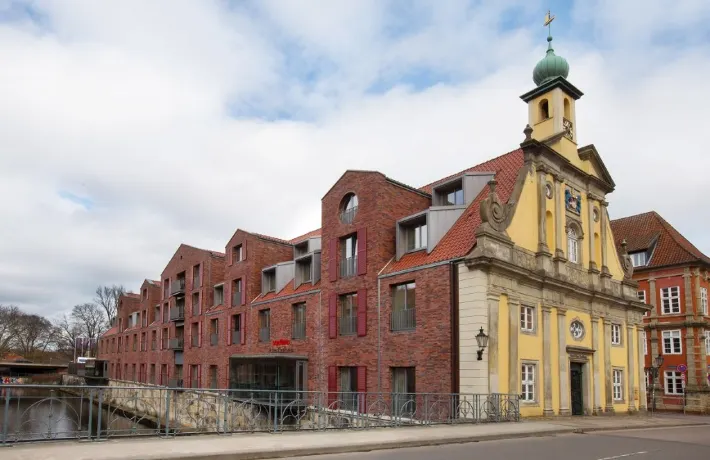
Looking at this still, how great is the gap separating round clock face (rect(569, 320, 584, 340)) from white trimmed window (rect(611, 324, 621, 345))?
3376mm

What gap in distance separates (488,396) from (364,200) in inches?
392

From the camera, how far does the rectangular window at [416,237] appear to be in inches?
960

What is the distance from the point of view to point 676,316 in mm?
38719

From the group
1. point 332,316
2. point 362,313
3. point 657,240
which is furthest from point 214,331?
point 657,240

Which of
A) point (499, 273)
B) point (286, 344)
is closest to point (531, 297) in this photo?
point (499, 273)

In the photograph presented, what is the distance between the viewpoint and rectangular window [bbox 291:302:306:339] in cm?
2955

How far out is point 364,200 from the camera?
25922mm

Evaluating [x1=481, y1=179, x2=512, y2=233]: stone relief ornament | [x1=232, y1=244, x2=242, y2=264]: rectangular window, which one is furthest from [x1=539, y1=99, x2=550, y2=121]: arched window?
[x1=232, y1=244, x2=242, y2=264]: rectangular window

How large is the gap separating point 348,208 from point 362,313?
16.4 feet

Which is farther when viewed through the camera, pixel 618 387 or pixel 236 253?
pixel 236 253

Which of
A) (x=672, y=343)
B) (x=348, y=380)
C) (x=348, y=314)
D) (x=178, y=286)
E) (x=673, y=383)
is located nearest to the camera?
(x=348, y=380)

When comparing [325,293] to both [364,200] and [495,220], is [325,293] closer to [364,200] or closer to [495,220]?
[364,200]

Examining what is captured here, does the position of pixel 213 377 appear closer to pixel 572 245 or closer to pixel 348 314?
pixel 348 314

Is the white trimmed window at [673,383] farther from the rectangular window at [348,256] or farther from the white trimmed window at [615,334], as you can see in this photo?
the rectangular window at [348,256]
